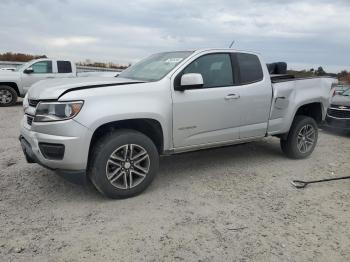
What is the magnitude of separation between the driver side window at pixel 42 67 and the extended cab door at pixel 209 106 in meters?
10.1

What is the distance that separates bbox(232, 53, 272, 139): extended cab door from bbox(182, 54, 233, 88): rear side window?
185 mm

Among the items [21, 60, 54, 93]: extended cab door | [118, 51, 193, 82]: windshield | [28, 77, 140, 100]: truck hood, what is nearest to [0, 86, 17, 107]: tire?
[21, 60, 54, 93]: extended cab door

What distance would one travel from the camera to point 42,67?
13977mm

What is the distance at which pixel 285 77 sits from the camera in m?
6.50

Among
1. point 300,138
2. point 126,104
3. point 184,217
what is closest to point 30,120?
point 126,104

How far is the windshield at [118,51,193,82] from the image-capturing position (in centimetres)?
501

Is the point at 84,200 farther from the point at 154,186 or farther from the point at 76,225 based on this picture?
the point at 154,186

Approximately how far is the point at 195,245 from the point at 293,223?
116 centimetres

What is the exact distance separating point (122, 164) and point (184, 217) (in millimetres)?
928

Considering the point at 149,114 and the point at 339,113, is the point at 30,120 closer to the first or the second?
the point at 149,114

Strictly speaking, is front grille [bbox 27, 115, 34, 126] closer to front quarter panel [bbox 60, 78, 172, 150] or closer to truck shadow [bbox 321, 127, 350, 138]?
front quarter panel [bbox 60, 78, 172, 150]

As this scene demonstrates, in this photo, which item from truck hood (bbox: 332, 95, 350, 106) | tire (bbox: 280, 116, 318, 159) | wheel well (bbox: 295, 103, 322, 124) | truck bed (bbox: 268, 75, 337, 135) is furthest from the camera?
truck hood (bbox: 332, 95, 350, 106)

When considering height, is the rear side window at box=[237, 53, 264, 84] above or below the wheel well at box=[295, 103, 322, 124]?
above

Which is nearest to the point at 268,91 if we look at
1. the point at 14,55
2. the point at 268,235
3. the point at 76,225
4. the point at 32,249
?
the point at 268,235
